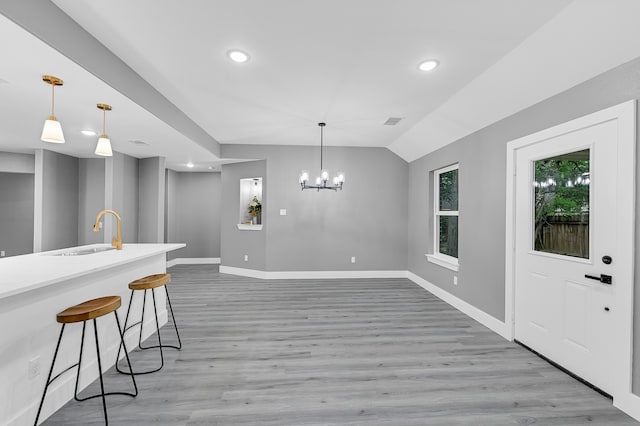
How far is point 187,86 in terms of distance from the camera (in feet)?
10.3

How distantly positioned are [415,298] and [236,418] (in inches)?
133

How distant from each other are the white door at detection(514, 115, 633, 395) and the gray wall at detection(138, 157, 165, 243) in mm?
5661

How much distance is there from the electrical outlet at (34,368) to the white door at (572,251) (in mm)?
3868

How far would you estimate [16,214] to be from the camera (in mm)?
6070

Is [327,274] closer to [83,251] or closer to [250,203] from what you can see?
[250,203]

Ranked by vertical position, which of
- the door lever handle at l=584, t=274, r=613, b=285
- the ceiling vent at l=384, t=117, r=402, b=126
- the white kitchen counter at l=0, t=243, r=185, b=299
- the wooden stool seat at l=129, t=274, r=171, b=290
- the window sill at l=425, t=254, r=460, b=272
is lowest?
the window sill at l=425, t=254, r=460, b=272

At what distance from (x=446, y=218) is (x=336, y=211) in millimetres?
2061

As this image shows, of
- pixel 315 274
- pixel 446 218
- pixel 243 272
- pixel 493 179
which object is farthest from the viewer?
pixel 243 272

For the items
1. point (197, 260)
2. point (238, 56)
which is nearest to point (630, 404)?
point (238, 56)

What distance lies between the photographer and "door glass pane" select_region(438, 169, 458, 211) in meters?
4.62

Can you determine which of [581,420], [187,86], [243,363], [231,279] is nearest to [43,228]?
[231,279]

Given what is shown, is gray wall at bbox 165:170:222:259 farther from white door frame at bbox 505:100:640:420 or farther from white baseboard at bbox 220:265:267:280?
white door frame at bbox 505:100:640:420

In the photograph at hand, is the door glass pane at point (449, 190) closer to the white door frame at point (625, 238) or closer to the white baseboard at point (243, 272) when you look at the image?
the white door frame at point (625, 238)

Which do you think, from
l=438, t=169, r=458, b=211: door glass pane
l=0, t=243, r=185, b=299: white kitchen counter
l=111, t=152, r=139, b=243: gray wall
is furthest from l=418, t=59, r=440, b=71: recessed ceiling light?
l=111, t=152, r=139, b=243: gray wall
